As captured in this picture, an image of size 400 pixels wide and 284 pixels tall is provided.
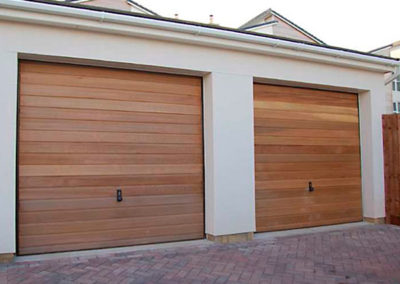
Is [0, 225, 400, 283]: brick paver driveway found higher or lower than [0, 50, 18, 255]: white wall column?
lower

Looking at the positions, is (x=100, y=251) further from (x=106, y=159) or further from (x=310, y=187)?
(x=310, y=187)

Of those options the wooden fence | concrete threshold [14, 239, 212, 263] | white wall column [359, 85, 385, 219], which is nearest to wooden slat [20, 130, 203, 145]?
concrete threshold [14, 239, 212, 263]

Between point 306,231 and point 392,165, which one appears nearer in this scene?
point 306,231

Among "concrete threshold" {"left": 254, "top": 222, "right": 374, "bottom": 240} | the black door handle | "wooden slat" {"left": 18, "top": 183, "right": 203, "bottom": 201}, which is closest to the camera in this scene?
"wooden slat" {"left": 18, "top": 183, "right": 203, "bottom": 201}

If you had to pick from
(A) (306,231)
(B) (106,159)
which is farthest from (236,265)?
(A) (306,231)

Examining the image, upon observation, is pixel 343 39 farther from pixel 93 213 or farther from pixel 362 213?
pixel 93 213

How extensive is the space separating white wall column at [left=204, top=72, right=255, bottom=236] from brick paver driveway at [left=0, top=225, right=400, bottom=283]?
423mm

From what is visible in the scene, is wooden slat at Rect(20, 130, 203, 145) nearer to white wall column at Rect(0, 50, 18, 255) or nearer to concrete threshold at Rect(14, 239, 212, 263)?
white wall column at Rect(0, 50, 18, 255)

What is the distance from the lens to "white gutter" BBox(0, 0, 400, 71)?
4.50 meters

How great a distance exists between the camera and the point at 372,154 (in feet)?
23.6

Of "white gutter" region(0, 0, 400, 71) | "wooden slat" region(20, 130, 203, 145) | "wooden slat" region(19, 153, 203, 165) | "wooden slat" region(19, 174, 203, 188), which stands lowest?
"wooden slat" region(19, 174, 203, 188)

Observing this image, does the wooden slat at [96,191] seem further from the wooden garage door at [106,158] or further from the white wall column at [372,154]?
the white wall column at [372,154]

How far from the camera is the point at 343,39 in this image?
57.8 ft

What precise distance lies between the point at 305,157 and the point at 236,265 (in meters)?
2.88
